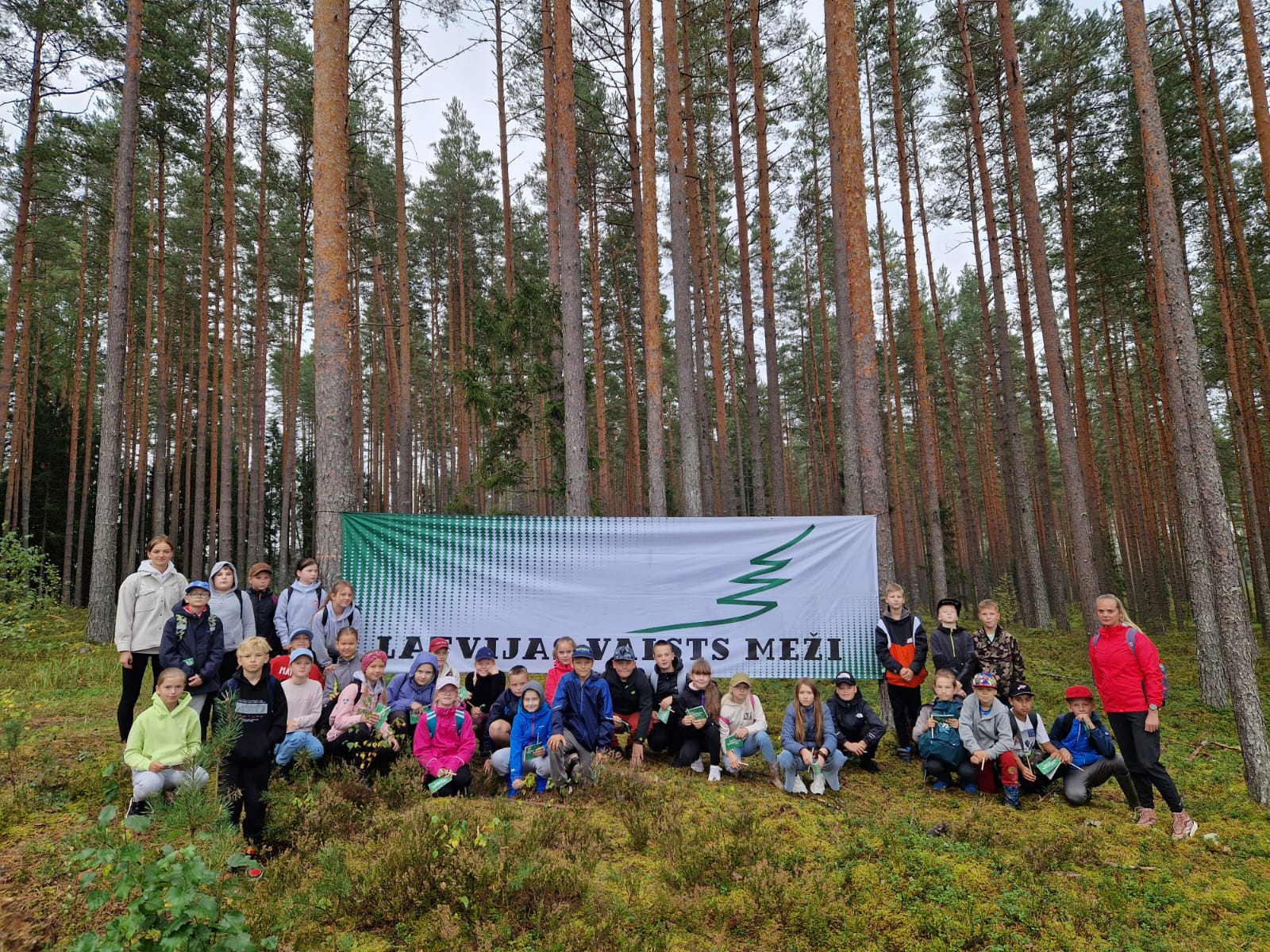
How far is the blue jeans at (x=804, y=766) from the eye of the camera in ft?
19.6

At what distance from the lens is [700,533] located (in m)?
7.23

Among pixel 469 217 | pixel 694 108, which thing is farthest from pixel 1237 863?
pixel 469 217

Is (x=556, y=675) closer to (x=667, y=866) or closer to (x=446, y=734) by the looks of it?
(x=446, y=734)

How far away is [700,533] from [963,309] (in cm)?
2719

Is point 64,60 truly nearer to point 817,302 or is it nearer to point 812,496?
point 817,302

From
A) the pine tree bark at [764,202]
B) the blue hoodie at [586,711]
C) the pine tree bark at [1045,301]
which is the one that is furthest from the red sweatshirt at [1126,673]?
the pine tree bark at [764,202]

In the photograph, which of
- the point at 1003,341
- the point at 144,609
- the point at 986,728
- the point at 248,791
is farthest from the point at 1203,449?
the point at 1003,341

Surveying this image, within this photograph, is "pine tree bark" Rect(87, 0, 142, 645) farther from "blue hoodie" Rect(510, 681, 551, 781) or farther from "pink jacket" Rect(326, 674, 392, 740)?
"blue hoodie" Rect(510, 681, 551, 781)

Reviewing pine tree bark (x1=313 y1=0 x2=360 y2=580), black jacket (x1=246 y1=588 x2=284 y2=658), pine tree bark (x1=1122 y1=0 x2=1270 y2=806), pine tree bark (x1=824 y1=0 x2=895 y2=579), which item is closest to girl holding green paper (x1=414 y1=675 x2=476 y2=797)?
black jacket (x1=246 y1=588 x2=284 y2=658)

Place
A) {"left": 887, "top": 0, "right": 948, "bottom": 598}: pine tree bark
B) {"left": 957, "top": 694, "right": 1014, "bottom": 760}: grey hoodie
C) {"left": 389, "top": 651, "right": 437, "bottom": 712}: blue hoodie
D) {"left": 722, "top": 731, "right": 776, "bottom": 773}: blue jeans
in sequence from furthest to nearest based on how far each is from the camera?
{"left": 887, "top": 0, "right": 948, "bottom": 598}: pine tree bark, {"left": 722, "top": 731, "right": 776, "bottom": 773}: blue jeans, {"left": 957, "top": 694, "right": 1014, "bottom": 760}: grey hoodie, {"left": 389, "top": 651, "right": 437, "bottom": 712}: blue hoodie

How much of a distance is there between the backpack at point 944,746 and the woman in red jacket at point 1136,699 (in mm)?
1259

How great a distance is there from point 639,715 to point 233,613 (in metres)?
3.79

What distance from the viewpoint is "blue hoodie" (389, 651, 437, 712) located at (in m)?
5.81

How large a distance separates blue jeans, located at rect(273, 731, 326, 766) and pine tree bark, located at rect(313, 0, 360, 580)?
1.78 meters
